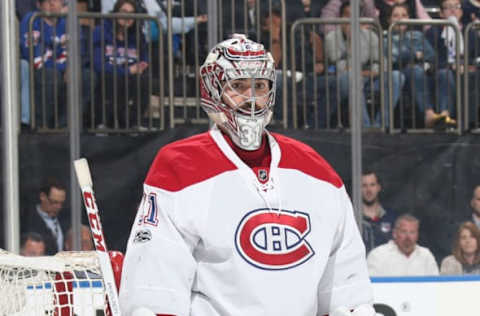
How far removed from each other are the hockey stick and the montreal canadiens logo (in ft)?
1.07

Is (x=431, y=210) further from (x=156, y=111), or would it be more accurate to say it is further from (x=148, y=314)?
(x=148, y=314)

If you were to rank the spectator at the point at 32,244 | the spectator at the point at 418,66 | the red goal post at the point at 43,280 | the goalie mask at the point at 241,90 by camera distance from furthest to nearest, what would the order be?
the spectator at the point at 418,66, the spectator at the point at 32,244, the red goal post at the point at 43,280, the goalie mask at the point at 241,90

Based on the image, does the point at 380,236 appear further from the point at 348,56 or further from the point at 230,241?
the point at 230,241

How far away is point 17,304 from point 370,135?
3151 millimetres

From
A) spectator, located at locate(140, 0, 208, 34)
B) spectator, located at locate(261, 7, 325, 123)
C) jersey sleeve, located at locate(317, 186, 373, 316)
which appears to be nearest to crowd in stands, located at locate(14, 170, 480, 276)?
spectator, located at locate(261, 7, 325, 123)

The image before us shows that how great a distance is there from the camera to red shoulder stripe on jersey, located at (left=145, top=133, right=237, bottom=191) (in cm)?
270

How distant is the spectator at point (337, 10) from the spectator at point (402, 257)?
1.05 metres

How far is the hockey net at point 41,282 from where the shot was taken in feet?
9.45

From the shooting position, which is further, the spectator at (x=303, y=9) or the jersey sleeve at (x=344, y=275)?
the spectator at (x=303, y=9)

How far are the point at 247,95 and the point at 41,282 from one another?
2.41 feet

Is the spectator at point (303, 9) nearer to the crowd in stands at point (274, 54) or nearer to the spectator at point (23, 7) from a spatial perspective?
the crowd in stands at point (274, 54)

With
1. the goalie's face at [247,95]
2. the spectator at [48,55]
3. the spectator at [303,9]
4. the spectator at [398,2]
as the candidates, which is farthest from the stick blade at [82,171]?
the spectator at [398,2]

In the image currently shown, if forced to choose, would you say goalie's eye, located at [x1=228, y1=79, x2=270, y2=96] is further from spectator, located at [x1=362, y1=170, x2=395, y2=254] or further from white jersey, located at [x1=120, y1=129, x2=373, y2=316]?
spectator, located at [x1=362, y1=170, x2=395, y2=254]

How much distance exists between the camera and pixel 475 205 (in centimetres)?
578
